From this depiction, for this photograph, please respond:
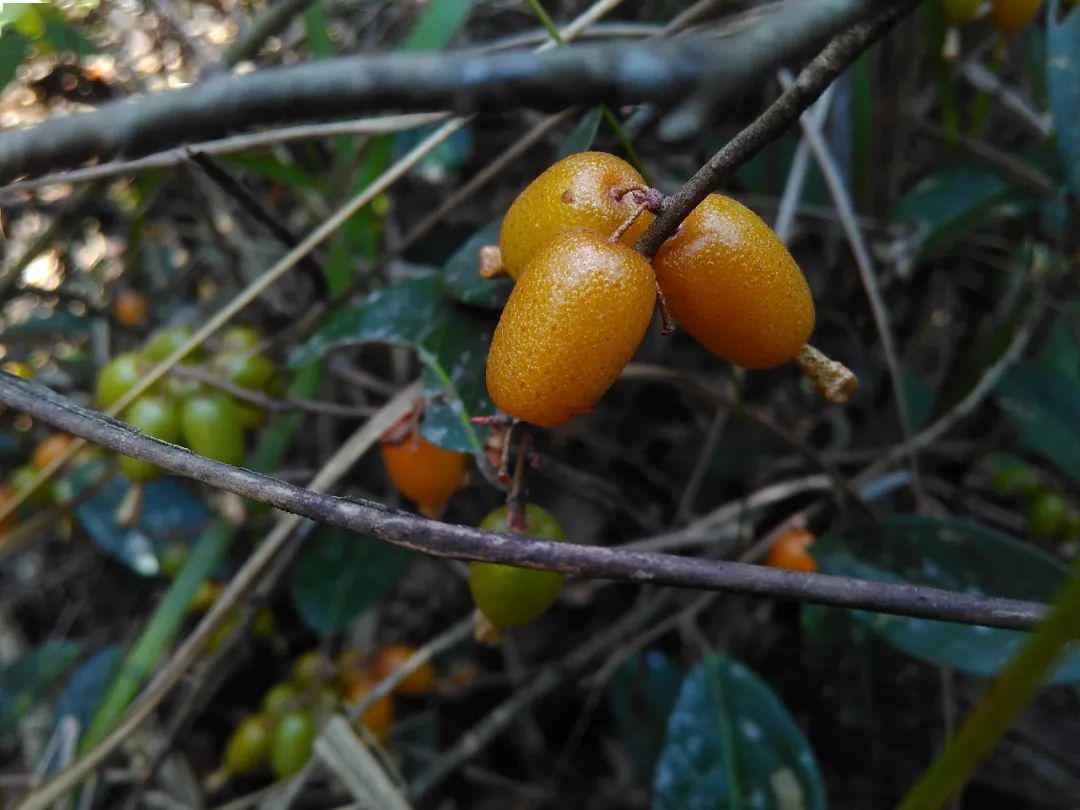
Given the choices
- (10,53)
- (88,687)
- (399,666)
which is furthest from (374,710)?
(10,53)

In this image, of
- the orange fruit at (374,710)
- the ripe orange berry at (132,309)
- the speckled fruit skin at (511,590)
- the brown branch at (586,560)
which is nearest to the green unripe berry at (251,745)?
the orange fruit at (374,710)

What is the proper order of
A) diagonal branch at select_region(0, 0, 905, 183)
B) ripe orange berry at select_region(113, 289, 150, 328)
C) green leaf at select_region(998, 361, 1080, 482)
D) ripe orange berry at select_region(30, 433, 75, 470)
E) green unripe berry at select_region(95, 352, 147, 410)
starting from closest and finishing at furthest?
diagonal branch at select_region(0, 0, 905, 183), green unripe berry at select_region(95, 352, 147, 410), green leaf at select_region(998, 361, 1080, 482), ripe orange berry at select_region(30, 433, 75, 470), ripe orange berry at select_region(113, 289, 150, 328)

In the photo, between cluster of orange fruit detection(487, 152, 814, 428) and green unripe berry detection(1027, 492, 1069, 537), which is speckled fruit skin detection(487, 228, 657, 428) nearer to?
cluster of orange fruit detection(487, 152, 814, 428)

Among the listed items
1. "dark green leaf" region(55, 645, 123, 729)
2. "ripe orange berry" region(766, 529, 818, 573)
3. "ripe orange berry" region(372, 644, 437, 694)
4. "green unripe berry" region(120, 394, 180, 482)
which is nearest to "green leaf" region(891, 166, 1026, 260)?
"ripe orange berry" region(766, 529, 818, 573)

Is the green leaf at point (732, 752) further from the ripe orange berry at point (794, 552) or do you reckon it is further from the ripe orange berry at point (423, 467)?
the ripe orange berry at point (423, 467)

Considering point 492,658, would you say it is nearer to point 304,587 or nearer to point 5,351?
point 304,587

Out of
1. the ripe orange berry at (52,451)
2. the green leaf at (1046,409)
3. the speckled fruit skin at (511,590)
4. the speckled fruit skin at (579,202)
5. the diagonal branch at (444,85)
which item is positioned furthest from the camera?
the ripe orange berry at (52,451)
